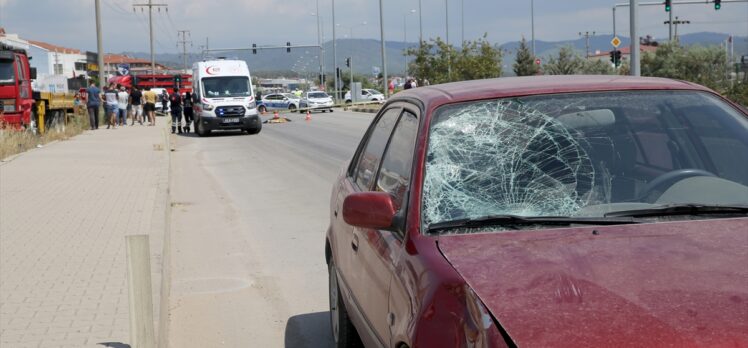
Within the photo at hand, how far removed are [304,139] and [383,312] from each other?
2524cm

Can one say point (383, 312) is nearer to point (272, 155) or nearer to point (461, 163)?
point (461, 163)

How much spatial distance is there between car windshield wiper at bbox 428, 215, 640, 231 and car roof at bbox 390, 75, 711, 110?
76 cm

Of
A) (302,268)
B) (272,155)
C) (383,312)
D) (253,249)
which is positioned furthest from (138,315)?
(272,155)

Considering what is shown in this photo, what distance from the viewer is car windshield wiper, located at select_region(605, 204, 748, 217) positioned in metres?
3.62

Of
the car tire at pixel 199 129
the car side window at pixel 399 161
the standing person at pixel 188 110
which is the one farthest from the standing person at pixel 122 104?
the car side window at pixel 399 161

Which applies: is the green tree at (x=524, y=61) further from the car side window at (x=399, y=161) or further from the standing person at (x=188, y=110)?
the car side window at (x=399, y=161)

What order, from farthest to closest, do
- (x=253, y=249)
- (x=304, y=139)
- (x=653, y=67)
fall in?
(x=653, y=67) → (x=304, y=139) → (x=253, y=249)

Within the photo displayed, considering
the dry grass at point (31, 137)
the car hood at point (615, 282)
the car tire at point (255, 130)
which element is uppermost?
the car hood at point (615, 282)

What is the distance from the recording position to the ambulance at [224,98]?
1240 inches

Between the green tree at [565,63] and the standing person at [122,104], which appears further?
the green tree at [565,63]

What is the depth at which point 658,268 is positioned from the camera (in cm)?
299

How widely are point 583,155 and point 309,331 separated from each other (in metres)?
2.96

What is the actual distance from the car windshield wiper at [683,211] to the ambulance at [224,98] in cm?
2854

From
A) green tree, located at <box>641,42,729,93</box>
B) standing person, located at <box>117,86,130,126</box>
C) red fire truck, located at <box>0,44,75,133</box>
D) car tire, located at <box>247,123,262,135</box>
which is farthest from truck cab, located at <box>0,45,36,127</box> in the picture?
green tree, located at <box>641,42,729,93</box>
